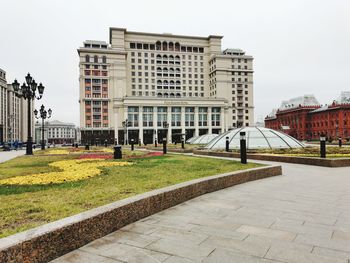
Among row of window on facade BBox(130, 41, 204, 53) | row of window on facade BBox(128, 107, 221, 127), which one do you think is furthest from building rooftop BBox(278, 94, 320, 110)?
row of window on facade BBox(130, 41, 204, 53)

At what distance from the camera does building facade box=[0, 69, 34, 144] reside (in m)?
113

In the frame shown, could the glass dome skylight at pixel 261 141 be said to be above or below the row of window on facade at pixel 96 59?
below

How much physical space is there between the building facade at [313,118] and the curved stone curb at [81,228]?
258ft

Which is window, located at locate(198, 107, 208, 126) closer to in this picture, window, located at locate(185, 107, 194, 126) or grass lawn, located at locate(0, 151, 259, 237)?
window, located at locate(185, 107, 194, 126)

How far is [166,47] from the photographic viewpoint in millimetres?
101562

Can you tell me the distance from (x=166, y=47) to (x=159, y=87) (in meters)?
15.1

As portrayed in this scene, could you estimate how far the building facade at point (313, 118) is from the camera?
265 feet

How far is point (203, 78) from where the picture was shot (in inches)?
4181

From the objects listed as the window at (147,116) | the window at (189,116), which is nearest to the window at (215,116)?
the window at (189,116)

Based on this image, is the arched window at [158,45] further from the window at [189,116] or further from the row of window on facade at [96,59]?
the window at [189,116]

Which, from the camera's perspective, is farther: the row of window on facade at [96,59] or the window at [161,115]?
the window at [161,115]

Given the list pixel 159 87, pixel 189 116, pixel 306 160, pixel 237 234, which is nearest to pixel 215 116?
pixel 189 116

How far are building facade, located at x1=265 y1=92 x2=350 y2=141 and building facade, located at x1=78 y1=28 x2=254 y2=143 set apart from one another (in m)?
14.0

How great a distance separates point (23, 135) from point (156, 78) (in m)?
82.1
